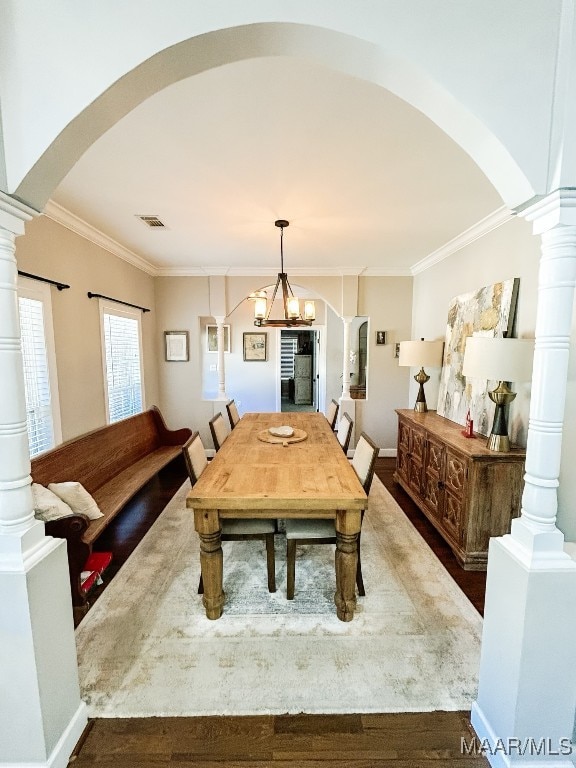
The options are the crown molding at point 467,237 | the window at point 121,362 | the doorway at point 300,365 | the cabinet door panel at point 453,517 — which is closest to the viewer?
the cabinet door panel at point 453,517

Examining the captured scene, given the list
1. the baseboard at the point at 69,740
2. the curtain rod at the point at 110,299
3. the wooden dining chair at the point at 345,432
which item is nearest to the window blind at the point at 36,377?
the curtain rod at the point at 110,299

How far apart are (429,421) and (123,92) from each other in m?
3.23

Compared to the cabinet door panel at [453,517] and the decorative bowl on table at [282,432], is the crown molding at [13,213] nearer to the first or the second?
the decorative bowl on table at [282,432]

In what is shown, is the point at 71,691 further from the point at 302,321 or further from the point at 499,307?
the point at 499,307

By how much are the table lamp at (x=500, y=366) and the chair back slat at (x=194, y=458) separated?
1949 millimetres

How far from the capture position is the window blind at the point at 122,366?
3670 millimetres

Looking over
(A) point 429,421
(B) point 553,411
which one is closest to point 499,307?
(A) point 429,421

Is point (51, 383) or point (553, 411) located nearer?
point (553, 411)

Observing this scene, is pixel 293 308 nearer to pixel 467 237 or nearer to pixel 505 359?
pixel 505 359

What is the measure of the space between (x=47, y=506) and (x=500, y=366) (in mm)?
2895

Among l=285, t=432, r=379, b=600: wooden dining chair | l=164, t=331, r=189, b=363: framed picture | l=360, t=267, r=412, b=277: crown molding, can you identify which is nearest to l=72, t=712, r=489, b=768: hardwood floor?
l=285, t=432, r=379, b=600: wooden dining chair

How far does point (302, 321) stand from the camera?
303 cm

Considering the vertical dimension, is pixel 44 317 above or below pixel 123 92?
below

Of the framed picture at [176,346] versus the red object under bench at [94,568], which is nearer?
the red object under bench at [94,568]
